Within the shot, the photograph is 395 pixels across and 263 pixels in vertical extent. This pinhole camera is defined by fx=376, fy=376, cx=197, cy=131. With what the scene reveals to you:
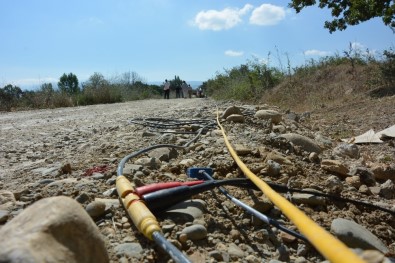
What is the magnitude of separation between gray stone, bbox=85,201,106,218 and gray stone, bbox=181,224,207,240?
453mm

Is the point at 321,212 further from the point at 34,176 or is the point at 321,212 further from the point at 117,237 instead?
the point at 34,176

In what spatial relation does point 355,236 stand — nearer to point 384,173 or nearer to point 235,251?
point 235,251

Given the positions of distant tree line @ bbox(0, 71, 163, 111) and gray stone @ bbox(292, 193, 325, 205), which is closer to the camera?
gray stone @ bbox(292, 193, 325, 205)

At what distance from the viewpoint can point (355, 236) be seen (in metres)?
1.83

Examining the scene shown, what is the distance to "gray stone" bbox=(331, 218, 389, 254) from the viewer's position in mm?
1812

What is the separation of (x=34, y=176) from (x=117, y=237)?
1.54m

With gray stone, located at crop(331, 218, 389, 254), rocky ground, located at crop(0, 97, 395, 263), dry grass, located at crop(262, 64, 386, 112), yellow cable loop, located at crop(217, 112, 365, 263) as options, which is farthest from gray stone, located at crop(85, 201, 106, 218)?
dry grass, located at crop(262, 64, 386, 112)

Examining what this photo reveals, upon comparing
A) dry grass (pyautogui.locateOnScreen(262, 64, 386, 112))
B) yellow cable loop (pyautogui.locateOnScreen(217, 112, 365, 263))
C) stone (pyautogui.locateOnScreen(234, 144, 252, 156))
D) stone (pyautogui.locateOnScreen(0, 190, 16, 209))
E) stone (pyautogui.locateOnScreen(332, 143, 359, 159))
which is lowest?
stone (pyautogui.locateOnScreen(332, 143, 359, 159))

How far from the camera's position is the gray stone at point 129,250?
1.53 m

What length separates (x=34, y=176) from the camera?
2924 millimetres

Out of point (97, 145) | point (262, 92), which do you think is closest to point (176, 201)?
point (97, 145)

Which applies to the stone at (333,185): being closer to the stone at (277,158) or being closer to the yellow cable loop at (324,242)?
the stone at (277,158)

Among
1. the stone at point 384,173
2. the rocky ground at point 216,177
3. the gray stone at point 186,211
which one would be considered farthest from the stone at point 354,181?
the gray stone at point 186,211

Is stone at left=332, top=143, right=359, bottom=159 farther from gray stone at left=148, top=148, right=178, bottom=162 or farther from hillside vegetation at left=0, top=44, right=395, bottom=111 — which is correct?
hillside vegetation at left=0, top=44, right=395, bottom=111
